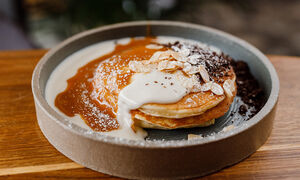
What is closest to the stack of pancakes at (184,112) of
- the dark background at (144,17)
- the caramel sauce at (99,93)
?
the caramel sauce at (99,93)

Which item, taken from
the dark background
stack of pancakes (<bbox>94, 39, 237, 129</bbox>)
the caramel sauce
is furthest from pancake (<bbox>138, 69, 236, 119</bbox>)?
the dark background

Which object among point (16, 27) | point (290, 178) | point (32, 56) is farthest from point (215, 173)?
point (16, 27)

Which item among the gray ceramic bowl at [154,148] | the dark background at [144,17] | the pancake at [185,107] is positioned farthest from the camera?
the dark background at [144,17]

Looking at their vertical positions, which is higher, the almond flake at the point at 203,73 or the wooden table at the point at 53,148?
the almond flake at the point at 203,73

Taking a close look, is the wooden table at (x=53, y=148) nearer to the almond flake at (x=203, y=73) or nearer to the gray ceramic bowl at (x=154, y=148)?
the gray ceramic bowl at (x=154, y=148)

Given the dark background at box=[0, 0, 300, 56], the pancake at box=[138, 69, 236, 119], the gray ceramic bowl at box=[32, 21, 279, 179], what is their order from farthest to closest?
the dark background at box=[0, 0, 300, 56] → the pancake at box=[138, 69, 236, 119] → the gray ceramic bowl at box=[32, 21, 279, 179]

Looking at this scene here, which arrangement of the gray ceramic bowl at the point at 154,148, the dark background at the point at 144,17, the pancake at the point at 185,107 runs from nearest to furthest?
the gray ceramic bowl at the point at 154,148 → the pancake at the point at 185,107 → the dark background at the point at 144,17

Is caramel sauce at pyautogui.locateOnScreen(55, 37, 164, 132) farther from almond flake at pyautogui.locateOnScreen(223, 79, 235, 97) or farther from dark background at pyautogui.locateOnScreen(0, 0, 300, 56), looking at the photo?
dark background at pyautogui.locateOnScreen(0, 0, 300, 56)

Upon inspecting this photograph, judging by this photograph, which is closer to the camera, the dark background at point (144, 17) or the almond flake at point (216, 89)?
the almond flake at point (216, 89)

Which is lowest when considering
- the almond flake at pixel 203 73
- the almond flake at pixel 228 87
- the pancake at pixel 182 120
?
the pancake at pixel 182 120
